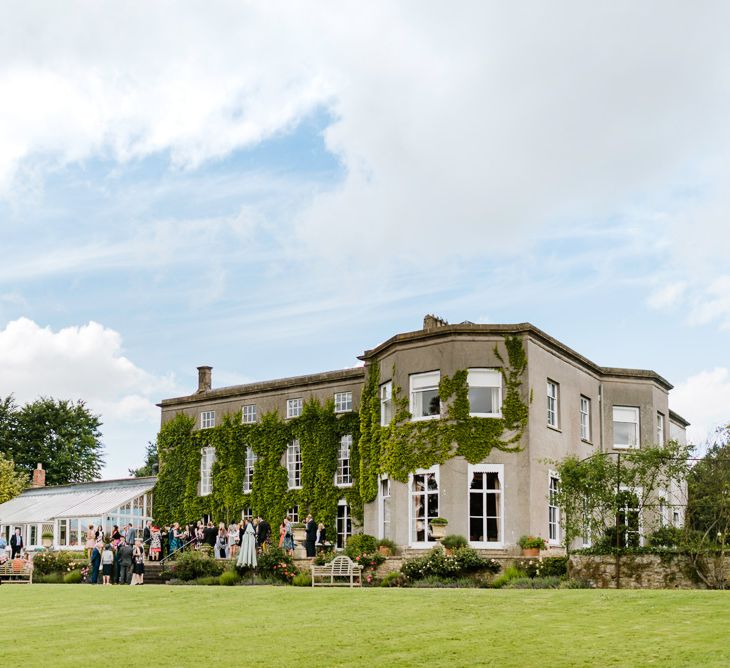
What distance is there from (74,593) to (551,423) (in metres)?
16.5

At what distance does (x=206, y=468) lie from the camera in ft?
149

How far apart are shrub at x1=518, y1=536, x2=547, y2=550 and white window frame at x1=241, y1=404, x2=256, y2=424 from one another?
16.3m

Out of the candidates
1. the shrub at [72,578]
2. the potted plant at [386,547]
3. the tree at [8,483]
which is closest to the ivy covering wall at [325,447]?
the potted plant at [386,547]

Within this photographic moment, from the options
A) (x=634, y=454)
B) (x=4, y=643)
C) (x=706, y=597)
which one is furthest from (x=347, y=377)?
(x=4, y=643)

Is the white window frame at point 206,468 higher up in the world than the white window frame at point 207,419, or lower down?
lower down

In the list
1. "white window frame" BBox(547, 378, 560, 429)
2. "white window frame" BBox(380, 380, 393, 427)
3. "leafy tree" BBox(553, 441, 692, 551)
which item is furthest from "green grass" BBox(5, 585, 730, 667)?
"white window frame" BBox(547, 378, 560, 429)

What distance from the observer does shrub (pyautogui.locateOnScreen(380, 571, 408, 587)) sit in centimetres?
2842

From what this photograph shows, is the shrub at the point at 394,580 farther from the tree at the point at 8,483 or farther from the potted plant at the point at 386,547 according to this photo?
the tree at the point at 8,483

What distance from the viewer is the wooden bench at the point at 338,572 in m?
27.6

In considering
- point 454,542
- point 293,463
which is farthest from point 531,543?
point 293,463

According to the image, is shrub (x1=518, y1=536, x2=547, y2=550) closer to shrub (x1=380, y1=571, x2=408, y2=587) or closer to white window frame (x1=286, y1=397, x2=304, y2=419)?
shrub (x1=380, y1=571, x2=408, y2=587)

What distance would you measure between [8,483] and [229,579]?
34871 mm

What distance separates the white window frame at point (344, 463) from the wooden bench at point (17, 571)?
1165 centimetres

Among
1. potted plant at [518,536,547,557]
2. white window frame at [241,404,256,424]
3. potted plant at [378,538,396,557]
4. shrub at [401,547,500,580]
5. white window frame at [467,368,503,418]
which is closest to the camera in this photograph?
shrub at [401,547,500,580]
